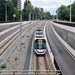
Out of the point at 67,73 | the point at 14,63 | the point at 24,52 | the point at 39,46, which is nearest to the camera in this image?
the point at 67,73

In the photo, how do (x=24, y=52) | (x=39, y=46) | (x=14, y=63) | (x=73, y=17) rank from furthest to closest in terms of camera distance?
1. (x=73, y=17)
2. (x=24, y=52)
3. (x=39, y=46)
4. (x=14, y=63)

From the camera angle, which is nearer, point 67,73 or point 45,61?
point 67,73

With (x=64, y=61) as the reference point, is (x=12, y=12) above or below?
above

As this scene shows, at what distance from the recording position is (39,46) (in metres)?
38.5

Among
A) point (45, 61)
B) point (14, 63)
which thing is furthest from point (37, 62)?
point (14, 63)

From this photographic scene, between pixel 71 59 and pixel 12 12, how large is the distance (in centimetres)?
12022

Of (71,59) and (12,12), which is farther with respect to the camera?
(12,12)

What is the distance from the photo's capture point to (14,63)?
32312mm

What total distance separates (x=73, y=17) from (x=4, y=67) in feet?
363

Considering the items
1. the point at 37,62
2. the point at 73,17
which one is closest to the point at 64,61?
the point at 37,62

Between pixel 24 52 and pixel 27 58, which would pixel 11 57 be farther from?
pixel 24 52

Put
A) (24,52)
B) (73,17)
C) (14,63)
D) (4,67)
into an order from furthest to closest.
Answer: (73,17)
(24,52)
(14,63)
(4,67)

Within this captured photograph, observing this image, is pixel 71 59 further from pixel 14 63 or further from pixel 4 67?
pixel 4 67

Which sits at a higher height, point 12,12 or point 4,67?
point 12,12
